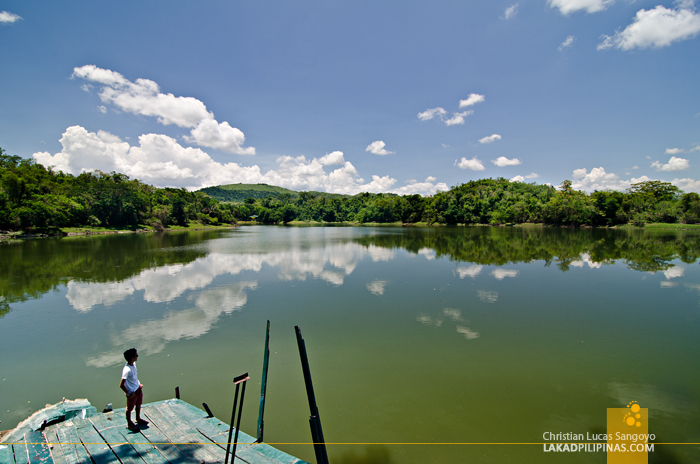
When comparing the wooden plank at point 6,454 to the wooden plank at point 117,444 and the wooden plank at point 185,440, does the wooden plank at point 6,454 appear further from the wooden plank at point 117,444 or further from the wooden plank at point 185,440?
the wooden plank at point 185,440

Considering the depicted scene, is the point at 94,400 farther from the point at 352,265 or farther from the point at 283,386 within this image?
the point at 352,265

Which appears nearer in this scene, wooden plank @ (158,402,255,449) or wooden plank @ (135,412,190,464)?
wooden plank @ (135,412,190,464)

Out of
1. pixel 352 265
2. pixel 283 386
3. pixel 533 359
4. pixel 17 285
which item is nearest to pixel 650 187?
pixel 352 265

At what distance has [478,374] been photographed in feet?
20.7

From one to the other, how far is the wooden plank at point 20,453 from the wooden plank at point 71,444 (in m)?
0.32

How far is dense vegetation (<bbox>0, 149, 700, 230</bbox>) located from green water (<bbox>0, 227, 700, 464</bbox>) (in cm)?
4535

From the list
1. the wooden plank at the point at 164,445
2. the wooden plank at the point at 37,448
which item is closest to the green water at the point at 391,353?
the wooden plank at the point at 164,445

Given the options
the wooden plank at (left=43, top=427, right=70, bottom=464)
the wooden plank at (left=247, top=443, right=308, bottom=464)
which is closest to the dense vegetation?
the wooden plank at (left=43, top=427, right=70, bottom=464)

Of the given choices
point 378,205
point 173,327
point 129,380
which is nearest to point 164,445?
point 129,380

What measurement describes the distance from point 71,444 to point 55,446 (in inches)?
→ 7.0

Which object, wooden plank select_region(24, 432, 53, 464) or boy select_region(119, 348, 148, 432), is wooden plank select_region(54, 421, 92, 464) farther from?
boy select_region(119, 348, 148, 432)

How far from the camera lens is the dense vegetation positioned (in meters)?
46.1

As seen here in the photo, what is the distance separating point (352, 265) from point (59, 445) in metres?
16.4

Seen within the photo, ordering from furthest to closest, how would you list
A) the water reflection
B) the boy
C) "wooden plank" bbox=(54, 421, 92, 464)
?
the water reflection < the boy < "wooden plank" bbox=(54, 421, 92, 464)
